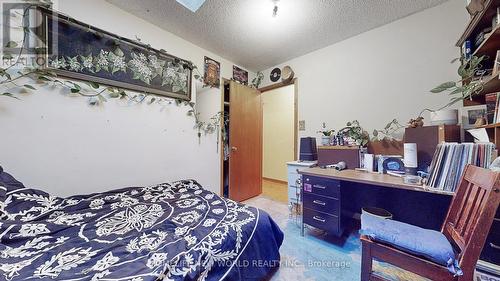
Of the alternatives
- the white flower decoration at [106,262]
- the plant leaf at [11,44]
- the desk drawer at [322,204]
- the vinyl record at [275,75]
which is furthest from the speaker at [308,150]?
the plant leaf at [11,44]

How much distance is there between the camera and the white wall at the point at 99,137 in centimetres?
139

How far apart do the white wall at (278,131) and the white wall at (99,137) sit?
2374 millimetres

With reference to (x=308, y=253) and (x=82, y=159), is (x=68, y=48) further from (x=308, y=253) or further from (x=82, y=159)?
(x=308, y=253)

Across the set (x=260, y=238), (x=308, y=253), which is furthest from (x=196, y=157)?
(x=308, y=253)

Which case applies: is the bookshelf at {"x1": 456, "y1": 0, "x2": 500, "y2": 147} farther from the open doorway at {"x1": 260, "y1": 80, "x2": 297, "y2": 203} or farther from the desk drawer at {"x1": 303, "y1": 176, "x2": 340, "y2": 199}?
the open doorway at {"x1": 260, "y1": 80, "x2": 297, "y2": 203}

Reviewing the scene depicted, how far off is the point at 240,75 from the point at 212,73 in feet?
2.04

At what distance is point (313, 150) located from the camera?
2559mm

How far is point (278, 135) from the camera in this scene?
176 inches

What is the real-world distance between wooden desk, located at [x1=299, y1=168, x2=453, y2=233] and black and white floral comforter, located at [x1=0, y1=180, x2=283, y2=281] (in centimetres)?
59

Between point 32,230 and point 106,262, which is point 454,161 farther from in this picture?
point 32,230

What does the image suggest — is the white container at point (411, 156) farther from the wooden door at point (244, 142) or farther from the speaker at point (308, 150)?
the wooden door at point (244, 142)

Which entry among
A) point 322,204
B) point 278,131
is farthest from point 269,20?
point 278,131

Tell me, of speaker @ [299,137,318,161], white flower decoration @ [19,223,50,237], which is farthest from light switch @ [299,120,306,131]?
white flower decoration @ [19,223,50,237]

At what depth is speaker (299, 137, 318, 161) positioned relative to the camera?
253 centimetres
